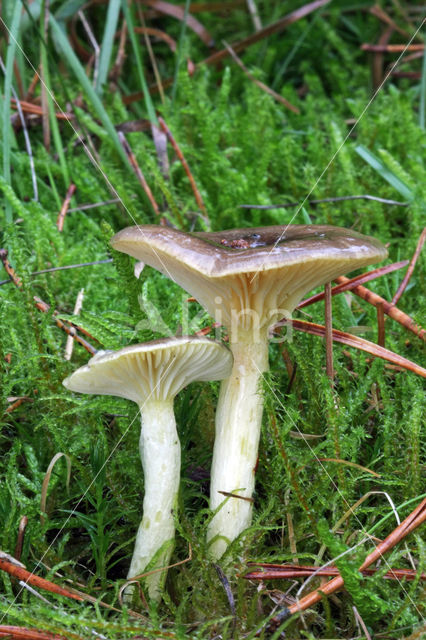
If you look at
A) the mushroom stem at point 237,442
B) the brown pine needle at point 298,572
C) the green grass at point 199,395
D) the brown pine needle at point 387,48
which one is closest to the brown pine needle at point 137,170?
the green grass at point 199,395

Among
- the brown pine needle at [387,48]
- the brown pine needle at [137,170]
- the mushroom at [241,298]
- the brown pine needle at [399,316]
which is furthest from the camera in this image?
the brown pine needle at [387,48]

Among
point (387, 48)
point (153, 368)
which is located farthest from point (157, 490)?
point (387, 48)

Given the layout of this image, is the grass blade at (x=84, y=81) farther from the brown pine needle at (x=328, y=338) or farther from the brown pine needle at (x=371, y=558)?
Answer: the brown pine needle at (x=371, y=558)

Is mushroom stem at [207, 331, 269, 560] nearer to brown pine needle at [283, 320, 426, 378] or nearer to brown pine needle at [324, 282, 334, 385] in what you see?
brown pine needle at [324, 282, 334, 385]

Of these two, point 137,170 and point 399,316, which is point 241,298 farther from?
point 137,170

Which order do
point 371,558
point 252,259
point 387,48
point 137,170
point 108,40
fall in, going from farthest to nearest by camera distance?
point 387,48
point 108,40
point 137,170
point 371,558
point 252,259

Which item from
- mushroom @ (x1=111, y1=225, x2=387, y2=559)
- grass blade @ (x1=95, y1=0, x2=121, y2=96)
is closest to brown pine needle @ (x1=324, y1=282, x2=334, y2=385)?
mushroom @ (x1=111, y1=225, x2=387, y2=559)

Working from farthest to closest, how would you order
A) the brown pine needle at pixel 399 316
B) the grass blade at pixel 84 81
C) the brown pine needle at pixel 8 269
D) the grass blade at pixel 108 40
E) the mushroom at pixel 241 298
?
the grass blade at pixel 108 40 < the grass blade at pixel 84 81 < the brown pine needle at pixel 8 269 < the brown pine needle at pixel 399 316 < the mushroom at pixel 241 298

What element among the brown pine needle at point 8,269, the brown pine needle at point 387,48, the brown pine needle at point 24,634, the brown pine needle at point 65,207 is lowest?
the brown pine needle at point 24,634
